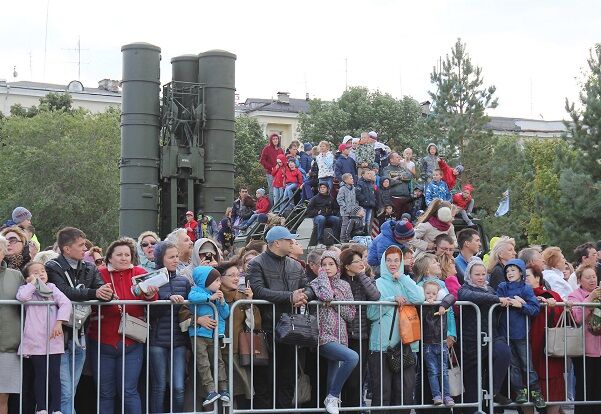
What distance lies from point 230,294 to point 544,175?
4807cm

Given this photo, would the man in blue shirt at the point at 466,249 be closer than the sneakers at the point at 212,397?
No

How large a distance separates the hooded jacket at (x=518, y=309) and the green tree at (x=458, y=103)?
126ft

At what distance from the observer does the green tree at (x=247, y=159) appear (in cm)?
5631

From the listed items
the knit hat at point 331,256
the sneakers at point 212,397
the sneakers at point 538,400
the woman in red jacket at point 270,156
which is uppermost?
the woman in red jacket at point 270,156

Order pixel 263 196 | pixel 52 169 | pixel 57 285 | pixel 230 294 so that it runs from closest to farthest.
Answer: pixel 57 285, pixel 230 294, pixel 263 196, pixel 52 169

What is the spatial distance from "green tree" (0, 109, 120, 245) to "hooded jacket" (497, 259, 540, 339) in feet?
133

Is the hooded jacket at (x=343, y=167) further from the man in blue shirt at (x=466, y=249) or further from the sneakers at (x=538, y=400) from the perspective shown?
the sneakers at (x=538, y=400)

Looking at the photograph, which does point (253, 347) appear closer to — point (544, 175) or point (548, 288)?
point (548, 288)

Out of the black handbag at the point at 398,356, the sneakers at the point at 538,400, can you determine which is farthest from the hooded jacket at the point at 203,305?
the sneakers at the point at 538,400

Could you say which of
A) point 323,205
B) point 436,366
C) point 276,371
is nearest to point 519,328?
point 436,366

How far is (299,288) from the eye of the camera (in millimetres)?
9719

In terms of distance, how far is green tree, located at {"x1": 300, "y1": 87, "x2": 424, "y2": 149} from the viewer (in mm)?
57031

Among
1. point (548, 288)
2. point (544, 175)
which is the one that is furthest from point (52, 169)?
point (548, 288)

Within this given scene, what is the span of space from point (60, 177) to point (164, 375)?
42.6 metres
